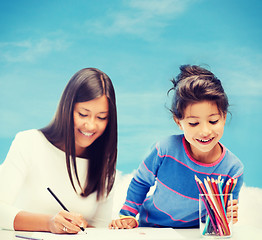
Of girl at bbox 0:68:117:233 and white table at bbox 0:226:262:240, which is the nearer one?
white table at bbox 0:226:262:240

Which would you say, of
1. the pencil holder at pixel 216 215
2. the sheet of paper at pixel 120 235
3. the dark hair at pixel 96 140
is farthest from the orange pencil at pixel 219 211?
the dark hair at pixel 96 140

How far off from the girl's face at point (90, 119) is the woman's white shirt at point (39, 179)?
8 centimetres

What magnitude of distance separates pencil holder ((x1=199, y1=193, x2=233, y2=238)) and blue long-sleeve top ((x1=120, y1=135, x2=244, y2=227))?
0.15 m

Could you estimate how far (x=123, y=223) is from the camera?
110 cm

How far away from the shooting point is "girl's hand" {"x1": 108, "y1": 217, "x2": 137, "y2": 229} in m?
1.09

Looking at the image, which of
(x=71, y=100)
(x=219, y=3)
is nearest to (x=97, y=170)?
(x=71, y=100)

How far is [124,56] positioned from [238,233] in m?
0.67

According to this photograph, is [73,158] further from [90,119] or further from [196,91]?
[196,91]

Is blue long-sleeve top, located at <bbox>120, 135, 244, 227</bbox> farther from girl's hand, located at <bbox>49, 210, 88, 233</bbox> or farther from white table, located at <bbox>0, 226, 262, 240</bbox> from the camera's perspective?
girl's hand, located at <bbox>49, 210, 88, 233</bbox>

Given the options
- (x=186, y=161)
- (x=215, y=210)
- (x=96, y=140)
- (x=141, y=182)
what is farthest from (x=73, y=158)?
(x=215, y=210)

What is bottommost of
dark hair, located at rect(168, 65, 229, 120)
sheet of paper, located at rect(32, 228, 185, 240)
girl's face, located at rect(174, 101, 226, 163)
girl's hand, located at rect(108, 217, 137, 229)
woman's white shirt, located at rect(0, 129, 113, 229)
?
sheet of paper, located at rect(32, 228, 185, 240)

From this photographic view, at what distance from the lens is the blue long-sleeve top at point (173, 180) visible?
1.14 meters

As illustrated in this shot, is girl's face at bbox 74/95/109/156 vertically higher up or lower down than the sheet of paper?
higher up

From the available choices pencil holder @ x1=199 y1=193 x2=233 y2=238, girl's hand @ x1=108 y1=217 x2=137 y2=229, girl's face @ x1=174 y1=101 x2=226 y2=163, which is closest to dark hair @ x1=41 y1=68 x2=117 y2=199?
girl's hand @ x1=108 y1=217 x2=137 y2=229
